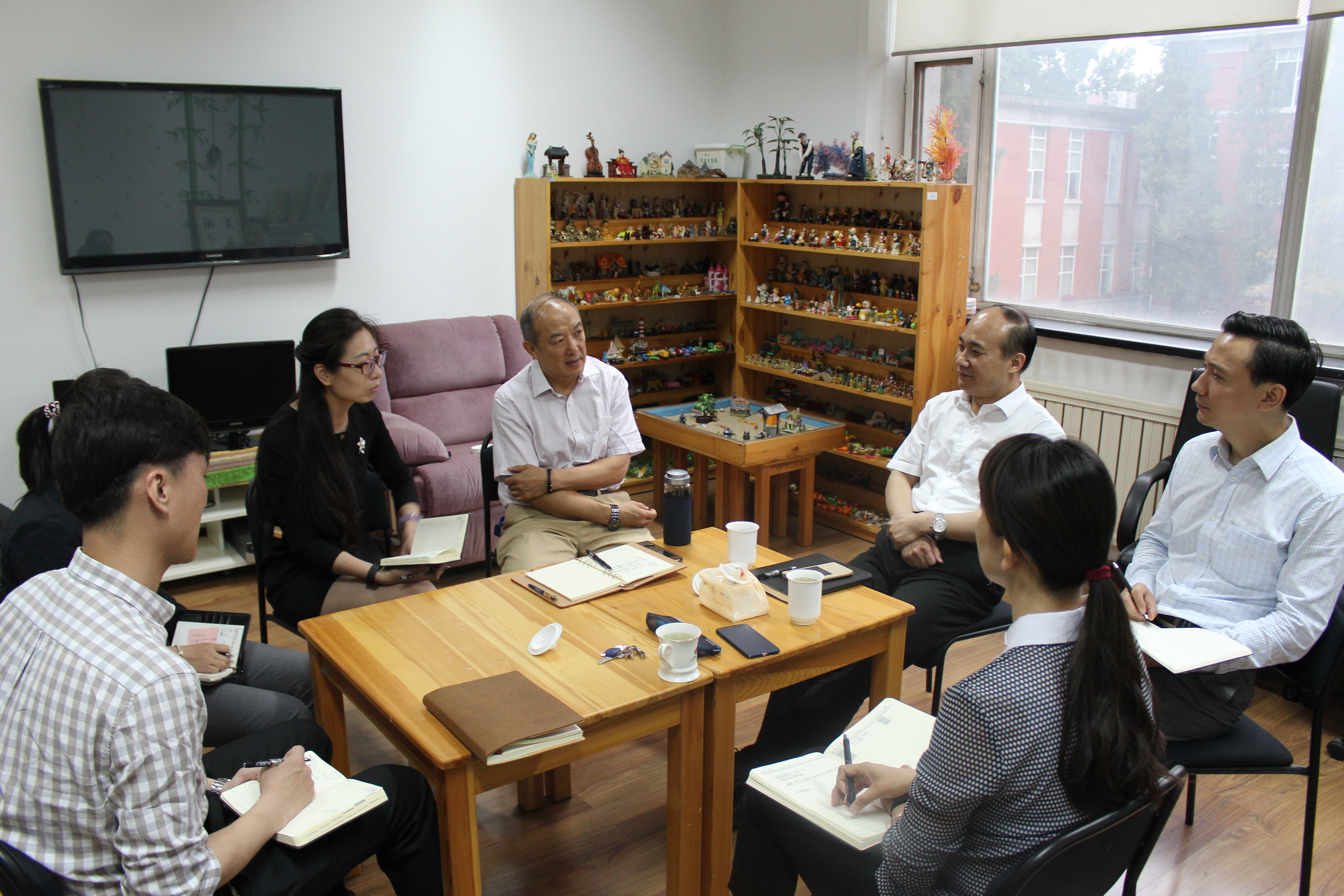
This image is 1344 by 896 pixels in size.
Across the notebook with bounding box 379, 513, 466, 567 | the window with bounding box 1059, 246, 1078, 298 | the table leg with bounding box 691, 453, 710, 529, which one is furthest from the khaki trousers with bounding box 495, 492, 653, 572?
the window with bounding box 1059, 246, 1078, 298

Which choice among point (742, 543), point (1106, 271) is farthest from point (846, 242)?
point (742, 543)

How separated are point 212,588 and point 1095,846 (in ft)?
12.5

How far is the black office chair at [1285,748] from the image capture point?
206 centimetres

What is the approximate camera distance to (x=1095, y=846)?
1.35 m

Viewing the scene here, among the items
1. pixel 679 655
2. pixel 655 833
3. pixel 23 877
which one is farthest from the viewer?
pixel 655 833

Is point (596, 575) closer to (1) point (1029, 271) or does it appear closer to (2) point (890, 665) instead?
(2) point (890, 665)

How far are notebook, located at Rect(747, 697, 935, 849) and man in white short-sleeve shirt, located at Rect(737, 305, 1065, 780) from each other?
1.92ft

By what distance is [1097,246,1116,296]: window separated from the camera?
4305 mm

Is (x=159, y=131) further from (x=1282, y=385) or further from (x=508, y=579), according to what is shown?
(x=1282, y=385)

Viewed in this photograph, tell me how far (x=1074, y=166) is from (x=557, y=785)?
3523 mm

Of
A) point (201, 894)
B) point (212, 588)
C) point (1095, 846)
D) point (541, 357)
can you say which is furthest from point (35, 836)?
point (212, 588)

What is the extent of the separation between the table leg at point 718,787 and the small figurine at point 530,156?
3.74 metres

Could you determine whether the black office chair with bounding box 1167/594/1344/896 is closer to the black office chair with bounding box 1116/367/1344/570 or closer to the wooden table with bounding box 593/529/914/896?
the wooden table with bounding box 593/529/914/896

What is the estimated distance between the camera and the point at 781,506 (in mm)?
4777
